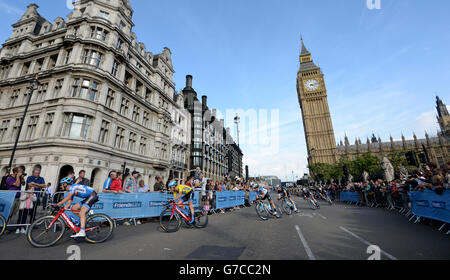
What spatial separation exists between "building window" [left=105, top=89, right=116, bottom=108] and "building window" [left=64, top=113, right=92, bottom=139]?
3.01 metres

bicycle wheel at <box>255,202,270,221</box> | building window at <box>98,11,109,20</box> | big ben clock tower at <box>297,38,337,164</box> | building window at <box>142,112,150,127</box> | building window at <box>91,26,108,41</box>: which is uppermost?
big ben clock tower at <box>297,38,337,164</box>

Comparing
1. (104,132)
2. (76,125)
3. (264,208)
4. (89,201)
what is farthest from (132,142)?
(89,201)

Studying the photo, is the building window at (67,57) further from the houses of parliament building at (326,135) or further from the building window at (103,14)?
the houses of parliament building at (326,135)

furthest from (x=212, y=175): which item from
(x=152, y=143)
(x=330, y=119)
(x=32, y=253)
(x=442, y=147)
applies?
(x=442, y=147)

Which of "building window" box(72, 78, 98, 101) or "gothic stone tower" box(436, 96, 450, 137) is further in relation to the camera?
"gothic stone tower" box(436, 96, 450, 137)

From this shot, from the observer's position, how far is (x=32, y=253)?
4.23 metres

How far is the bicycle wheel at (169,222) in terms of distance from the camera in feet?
21.8

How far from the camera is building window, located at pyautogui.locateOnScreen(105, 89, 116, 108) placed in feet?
67.0

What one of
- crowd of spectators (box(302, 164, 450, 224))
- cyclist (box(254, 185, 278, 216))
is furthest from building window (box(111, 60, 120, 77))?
crowd of spectators (box(302, 164, 450, 224))

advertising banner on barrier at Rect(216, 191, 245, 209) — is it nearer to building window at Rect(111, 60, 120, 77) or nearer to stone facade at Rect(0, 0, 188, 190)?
stone facade at Rect(0, 0, 188, 190)

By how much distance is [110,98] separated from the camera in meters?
20.8

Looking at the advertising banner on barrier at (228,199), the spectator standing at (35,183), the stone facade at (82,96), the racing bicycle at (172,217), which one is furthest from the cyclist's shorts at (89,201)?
the stone facade at (82,96)

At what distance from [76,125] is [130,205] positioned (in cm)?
1433
